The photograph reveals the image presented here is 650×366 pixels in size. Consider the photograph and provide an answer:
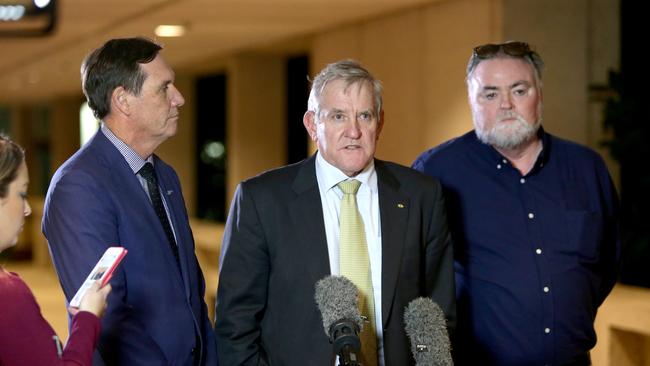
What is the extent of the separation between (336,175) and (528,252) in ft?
2.70

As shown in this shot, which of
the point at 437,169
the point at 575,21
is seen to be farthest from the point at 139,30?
the point at 437,169

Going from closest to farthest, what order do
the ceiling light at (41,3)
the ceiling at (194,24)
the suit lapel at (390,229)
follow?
the suit lapel at (390,229), the ceiling light at (41,3), the ceiling at (194,24)

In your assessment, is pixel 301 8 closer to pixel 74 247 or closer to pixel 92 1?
pixel 92 1

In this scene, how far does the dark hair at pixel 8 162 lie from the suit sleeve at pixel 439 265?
A: 126 cm

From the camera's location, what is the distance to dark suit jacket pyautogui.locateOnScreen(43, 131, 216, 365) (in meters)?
2.78

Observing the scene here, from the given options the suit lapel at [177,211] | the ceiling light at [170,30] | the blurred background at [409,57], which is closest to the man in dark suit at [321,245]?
the suit lapel at [177,211]

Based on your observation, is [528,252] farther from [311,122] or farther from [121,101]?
[121,101]

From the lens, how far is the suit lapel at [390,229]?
9.40 feet

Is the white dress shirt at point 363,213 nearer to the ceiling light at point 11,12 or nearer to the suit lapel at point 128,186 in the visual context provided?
the suit lapel at point 128,186

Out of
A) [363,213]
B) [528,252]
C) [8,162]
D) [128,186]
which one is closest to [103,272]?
[8,162]

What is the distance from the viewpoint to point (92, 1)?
8148 mm

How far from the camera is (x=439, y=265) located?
3.04m

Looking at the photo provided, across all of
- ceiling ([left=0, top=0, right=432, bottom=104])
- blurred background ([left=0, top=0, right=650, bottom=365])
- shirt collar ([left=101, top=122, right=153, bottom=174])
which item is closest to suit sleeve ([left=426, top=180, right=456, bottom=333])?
shirt collar ([left=101, top=122, right=153, bottom=174])

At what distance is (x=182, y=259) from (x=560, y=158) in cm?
134
